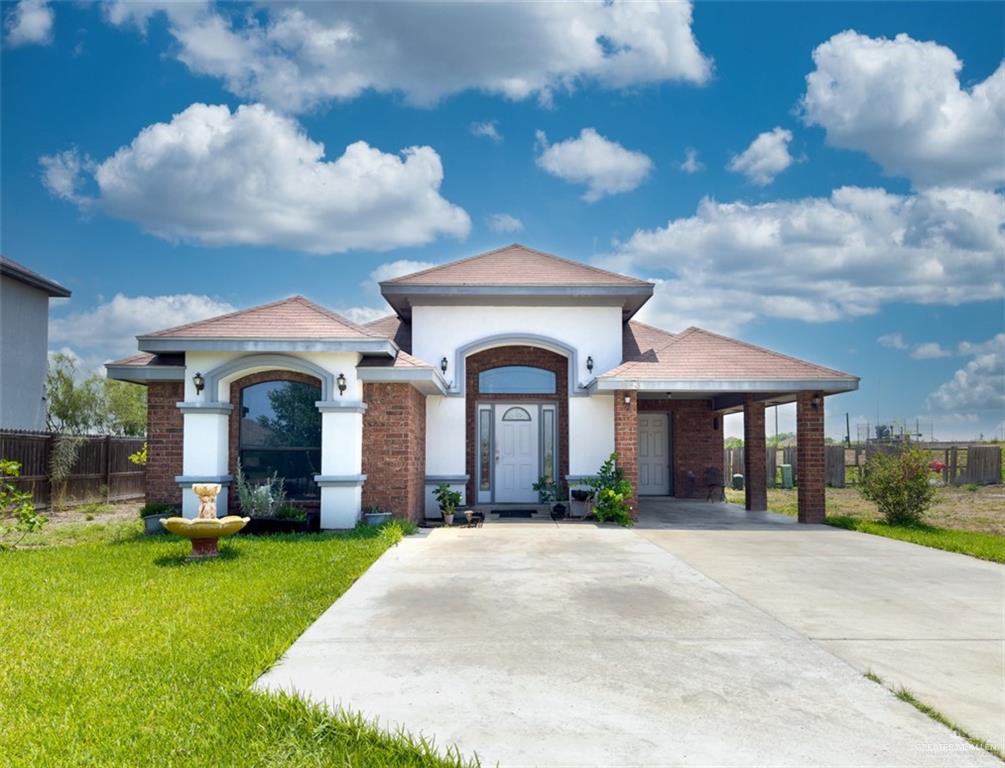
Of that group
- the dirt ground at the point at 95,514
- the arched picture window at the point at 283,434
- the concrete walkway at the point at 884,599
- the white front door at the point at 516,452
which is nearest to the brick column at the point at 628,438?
the concrete walkway at the point at 884,599

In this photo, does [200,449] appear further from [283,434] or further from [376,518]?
[376,518]

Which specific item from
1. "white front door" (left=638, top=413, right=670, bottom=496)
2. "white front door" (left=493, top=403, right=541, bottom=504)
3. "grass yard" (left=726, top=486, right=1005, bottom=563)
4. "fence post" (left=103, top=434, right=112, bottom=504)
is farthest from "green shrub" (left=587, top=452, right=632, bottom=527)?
"fence post" (left=103, top=434, right=112, bottom=504)

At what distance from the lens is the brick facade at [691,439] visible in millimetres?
20438

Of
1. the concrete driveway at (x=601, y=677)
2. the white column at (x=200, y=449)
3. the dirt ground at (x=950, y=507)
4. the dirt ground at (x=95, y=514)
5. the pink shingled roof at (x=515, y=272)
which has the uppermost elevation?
the pink shingled roof at (x=515, y=272)

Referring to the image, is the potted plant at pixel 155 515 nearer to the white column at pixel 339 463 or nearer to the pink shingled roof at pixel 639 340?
the white column at pixel 339 463

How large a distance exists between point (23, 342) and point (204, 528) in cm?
1643

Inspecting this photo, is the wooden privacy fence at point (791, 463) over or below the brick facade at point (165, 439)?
below

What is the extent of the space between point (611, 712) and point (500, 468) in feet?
40.7

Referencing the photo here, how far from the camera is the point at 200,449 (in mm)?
12211

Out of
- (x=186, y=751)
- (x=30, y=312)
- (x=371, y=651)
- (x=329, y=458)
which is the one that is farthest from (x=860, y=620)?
(x=30, y=312)

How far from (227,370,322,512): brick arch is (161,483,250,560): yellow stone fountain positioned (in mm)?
3005

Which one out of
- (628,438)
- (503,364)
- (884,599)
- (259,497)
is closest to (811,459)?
(628,438)

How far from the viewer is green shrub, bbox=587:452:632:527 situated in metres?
14.1

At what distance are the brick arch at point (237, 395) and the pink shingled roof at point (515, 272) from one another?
330cm
